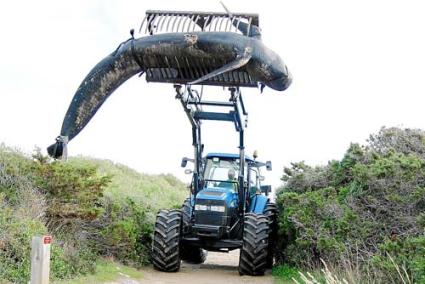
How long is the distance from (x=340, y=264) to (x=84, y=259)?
4.62 meters

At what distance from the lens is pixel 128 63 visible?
436 inches

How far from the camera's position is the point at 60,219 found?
12750 mm

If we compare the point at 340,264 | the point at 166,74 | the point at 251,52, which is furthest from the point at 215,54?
the point at 340,264

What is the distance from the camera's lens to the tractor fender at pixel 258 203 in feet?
52.7

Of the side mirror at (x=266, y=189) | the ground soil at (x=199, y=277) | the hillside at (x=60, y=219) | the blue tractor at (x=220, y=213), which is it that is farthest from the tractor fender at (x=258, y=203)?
the hillside at (x=60, y=219)

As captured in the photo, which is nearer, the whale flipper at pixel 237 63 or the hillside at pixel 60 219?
the whale flipper at pixel 237 63

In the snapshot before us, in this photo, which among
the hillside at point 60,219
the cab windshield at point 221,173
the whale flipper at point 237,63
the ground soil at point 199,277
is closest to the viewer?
the whale flipper at point 237,63

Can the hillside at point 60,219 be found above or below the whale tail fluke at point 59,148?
below

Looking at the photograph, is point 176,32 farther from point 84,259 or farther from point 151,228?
point 151,228

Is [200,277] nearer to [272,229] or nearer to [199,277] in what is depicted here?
[199,277]

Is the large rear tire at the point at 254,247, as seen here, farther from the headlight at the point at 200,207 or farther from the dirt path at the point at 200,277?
the headlight at the point at 200,207

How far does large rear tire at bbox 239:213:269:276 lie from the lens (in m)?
14.1

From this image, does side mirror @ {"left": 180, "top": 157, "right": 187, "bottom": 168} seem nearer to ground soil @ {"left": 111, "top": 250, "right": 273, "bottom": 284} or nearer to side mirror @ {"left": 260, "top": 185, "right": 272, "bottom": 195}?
ground soil @ {"left": 111, "top": 250, "right": 273, "bottom": 284}

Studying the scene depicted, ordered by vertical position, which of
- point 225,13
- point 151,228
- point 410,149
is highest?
point 225,13
